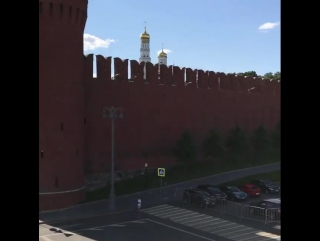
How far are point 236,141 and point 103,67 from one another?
13216mm

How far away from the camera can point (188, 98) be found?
29984 mm

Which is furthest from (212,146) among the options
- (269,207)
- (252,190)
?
(269,207)

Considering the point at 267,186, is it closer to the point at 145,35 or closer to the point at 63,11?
the point at 63,11

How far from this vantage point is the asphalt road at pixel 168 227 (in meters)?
14.9

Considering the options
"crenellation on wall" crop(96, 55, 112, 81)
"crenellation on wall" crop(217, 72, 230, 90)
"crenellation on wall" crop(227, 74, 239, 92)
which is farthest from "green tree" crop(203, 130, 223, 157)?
"crenellation on wall" crop(96, 55, 112, 81)

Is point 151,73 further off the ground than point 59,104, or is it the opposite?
point 151,73

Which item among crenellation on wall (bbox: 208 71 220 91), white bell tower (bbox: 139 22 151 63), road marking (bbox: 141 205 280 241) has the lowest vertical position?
road marking (bbox: 141 205 280 241)

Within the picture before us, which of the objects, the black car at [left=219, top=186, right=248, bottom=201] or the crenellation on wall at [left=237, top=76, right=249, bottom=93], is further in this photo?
the crenellation on wall at [left=237, top=76, right=249, bottom=93]

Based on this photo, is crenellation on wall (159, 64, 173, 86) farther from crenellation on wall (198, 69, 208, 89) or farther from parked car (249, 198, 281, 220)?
parked car (249, 198, 281, 220)

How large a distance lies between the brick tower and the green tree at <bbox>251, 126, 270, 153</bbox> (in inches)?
695

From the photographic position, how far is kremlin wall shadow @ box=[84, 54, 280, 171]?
2445 centimetres

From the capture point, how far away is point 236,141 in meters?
31.7
